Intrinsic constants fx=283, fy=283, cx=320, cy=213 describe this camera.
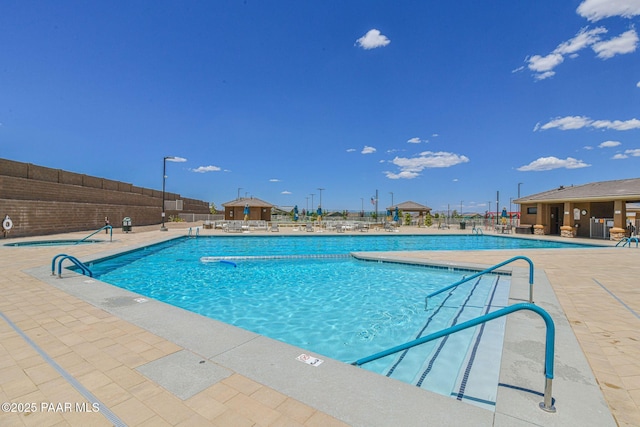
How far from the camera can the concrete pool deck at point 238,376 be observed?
185 cm

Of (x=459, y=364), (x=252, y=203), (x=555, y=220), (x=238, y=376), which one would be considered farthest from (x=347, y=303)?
(x=252, y=203)

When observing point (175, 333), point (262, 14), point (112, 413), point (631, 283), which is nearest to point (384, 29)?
point (262, 14)

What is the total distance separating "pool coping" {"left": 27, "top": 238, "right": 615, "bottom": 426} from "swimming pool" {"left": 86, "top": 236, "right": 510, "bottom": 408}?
1.37 ft

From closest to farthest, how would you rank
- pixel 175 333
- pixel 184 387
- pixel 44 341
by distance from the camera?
1. pixel 184 387
2. pixel 44 341
3. pixel 175 333

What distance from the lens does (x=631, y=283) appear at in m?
6.07

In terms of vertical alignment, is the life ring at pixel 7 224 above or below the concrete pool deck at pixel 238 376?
above

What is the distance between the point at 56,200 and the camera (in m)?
18.4

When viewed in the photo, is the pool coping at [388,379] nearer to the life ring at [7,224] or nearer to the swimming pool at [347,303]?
the swimming pool at [347,303]

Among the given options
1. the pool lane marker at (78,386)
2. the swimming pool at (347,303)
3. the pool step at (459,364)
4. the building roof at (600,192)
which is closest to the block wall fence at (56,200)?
the swimming pool at (347,303)

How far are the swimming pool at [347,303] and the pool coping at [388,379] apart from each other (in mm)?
418

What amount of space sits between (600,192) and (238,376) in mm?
23765

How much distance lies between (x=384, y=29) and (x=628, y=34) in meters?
10.4

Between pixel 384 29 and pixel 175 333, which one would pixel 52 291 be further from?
pixel 384 29

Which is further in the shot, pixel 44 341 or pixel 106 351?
Answer: pixel 44 341
